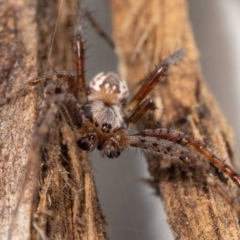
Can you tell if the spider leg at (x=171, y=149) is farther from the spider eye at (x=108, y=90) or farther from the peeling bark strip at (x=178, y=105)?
the spider eye at (x=108, y=90)

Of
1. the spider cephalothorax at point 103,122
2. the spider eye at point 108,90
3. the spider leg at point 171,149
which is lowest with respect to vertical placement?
the spider leg at point 171,149

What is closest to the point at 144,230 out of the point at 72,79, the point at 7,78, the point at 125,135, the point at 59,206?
the point at 125,135

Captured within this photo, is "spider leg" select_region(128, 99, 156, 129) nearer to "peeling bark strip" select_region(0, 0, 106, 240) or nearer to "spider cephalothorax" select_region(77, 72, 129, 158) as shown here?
"spider cephalothorax" select_region(77, 72, 129, 158)

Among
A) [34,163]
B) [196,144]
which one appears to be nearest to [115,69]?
[196,144]

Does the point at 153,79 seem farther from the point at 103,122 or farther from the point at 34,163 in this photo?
the point at 34,163

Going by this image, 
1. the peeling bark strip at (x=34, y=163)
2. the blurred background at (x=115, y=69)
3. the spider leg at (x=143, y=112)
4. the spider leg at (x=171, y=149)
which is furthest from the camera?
the blurred background at (x=115, y=69)

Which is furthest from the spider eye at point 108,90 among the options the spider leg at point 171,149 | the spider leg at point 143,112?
the spider leg at point 171,149

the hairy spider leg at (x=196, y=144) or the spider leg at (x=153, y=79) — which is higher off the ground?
the spider leg at (x=153, y=79)
